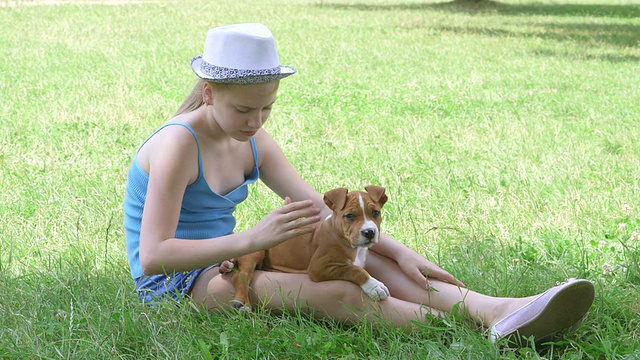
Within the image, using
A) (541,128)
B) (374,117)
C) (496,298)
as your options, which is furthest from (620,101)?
(496,298)

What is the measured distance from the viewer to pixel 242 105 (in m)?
3.32

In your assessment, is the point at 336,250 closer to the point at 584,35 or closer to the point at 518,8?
the point at 584,35

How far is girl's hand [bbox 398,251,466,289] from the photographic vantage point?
3516 mm

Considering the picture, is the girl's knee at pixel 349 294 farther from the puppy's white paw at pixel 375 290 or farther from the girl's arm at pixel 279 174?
the girl's arm at pixel 279 174

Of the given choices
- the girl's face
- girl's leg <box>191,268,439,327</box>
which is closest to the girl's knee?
girl's leg <box>191,268,439,327</box>

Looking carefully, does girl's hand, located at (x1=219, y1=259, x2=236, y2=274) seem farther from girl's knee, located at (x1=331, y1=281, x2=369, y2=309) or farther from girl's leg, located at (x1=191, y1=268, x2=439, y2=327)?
girl's knee, located at (x1=331, y1=281, x2=369, y2=309)

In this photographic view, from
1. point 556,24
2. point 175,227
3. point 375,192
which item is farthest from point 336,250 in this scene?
point 556,24

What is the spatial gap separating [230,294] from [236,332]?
0.77ft

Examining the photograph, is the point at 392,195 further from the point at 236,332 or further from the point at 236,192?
the point at 236,332

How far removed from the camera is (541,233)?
4.65m

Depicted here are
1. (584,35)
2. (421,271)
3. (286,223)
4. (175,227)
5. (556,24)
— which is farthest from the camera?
(556,24)

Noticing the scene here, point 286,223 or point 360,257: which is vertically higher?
point 286,223

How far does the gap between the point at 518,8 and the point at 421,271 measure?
870 inches

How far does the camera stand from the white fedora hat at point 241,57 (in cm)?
326
